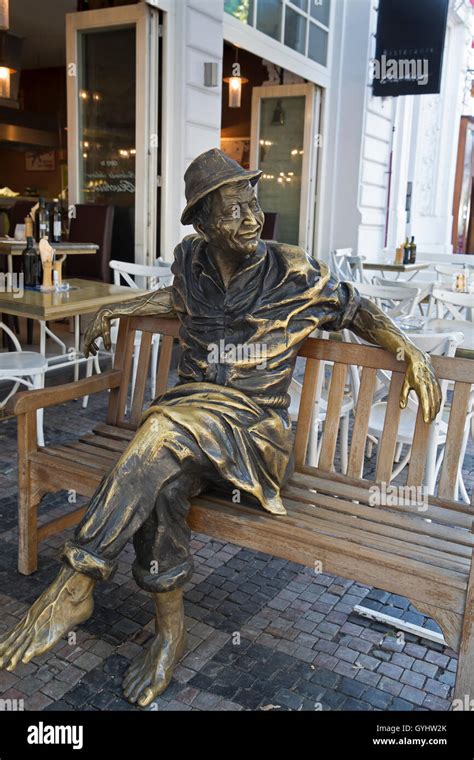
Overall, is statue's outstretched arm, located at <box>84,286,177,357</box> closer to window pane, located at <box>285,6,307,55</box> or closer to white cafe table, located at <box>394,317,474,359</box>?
white cafe table, located at <box>394,317,474,359</box>

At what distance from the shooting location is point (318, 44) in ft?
30.4

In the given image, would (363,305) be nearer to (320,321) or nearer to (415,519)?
(320,321)

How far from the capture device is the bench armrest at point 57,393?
2.59 metres

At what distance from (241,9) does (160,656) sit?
23.3 feet

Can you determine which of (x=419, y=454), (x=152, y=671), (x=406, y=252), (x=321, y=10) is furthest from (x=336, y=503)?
(x=321, y=10)

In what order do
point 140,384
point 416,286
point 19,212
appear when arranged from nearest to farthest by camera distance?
point 140,384
point 416,286
point 19,212

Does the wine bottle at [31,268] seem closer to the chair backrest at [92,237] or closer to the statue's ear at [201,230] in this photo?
the chair backrest at [92,237]

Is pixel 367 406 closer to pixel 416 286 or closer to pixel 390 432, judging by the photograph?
pixel 390 432

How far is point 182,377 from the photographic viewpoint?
2525 millimetres

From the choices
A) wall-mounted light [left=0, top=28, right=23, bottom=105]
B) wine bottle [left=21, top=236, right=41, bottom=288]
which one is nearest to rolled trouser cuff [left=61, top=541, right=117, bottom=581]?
wine bottle [left=21, top=236, right=41, bottom=288]

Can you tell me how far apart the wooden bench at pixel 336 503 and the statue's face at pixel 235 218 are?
589 mm

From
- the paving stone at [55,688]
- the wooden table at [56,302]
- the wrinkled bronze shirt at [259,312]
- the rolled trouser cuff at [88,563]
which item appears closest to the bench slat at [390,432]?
the wrinkled bronze shirt at [259,312]

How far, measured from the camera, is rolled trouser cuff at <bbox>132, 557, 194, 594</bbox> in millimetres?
2141
